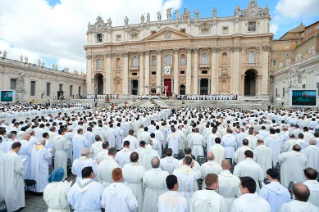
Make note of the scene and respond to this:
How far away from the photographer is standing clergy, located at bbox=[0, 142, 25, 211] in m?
5.42

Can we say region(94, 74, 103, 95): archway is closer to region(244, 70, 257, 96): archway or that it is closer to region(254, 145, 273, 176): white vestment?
region(244, 70, 257, 96): archway

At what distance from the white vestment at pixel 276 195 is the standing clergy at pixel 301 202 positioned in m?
0.88

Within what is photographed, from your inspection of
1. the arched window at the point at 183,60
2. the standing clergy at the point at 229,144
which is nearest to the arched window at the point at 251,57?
the arched window at the point at 183,60

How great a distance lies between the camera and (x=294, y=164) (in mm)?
6633

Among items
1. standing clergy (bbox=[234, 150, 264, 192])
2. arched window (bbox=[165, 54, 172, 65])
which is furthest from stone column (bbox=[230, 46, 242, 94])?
standing clergy (bbox=[234, 150, 264, 192])

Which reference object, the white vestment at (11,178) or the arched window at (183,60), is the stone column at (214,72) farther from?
the white vestment at (11,178)

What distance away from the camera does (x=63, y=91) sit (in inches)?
1987

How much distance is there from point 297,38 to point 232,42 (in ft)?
64.3

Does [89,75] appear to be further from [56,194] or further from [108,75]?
[56,194]

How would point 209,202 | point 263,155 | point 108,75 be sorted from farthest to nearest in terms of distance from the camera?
point 108,75 → point 263,155 → point 209,202

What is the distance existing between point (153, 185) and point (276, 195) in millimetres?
2526

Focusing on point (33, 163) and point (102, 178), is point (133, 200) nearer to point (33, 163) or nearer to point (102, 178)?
point (102, 178)

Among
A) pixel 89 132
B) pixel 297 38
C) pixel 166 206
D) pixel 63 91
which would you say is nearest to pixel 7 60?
pixel 63 91

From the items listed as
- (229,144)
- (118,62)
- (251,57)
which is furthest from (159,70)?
(229,144)
